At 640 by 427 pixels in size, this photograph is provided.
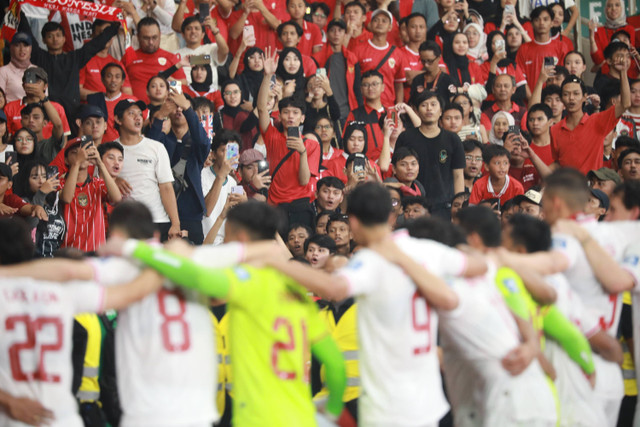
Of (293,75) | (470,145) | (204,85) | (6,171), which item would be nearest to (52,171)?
(6,171)

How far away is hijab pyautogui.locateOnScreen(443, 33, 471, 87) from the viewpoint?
1252cm

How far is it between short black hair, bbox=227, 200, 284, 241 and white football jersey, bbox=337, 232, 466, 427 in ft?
1.57

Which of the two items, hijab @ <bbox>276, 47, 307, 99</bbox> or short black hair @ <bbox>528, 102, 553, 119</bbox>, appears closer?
short black hair @ <bbox>528, 102, 553, 119</bbox>

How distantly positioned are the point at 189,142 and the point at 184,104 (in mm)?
502

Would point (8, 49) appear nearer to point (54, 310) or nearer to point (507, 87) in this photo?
point (507, 87)

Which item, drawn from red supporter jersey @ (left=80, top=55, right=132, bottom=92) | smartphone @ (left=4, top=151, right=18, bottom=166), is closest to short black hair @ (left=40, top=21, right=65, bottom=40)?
red supporter jersey @ (left=80, top=55, right=132, bottom=92)

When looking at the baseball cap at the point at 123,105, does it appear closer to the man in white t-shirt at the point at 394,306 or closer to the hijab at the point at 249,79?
the hijab at the point at 249,79

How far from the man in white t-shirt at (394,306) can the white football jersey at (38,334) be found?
38.8 inches

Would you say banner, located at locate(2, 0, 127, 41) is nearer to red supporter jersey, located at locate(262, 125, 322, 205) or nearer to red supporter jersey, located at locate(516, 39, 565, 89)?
red supporter jersey, located at locate(262, 125, 322, 205)

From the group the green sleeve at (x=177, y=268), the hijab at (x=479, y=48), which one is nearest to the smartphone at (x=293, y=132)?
the hijab at (x=479, y=48)

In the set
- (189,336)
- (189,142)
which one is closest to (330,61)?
(189,142)

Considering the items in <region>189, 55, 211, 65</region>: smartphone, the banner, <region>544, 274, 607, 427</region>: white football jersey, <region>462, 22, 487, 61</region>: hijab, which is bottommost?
<region>544, 274, 607, 427</region>: white football jersey

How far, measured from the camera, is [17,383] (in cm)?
404

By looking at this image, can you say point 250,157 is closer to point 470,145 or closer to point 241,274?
point 470,145
